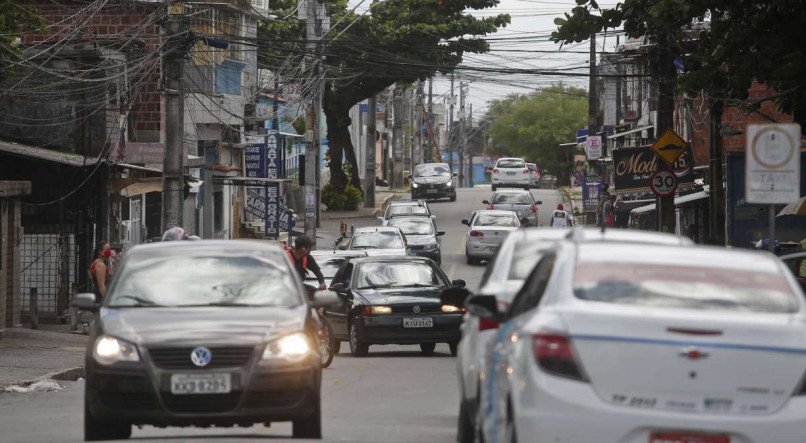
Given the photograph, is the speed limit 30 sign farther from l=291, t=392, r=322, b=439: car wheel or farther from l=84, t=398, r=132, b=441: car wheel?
l=84, t=398, r=132, b=441: car wheel

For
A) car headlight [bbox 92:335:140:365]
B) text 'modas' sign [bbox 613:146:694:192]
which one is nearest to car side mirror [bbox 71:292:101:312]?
car headlight [bbox 92:335:140:365]

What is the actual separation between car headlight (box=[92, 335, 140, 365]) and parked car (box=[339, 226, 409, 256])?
89.8 feet

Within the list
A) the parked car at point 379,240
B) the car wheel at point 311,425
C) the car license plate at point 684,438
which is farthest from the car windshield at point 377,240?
the car license plate at point 684,438

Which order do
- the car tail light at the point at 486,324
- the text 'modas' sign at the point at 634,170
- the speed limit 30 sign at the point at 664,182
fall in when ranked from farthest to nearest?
the text 'modas' sign at the point at 634,170, the speed limit 30 sign at the point at 664,182, the car tail light at the point at 486,324

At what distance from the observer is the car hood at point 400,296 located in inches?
883

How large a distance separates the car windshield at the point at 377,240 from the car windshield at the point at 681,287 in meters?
30.8

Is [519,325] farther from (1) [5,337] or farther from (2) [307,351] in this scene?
(1) [5,337]

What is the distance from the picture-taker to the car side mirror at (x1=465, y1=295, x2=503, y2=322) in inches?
366

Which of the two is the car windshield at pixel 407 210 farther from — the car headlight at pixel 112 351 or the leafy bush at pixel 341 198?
the car headlight at pixel 112 351

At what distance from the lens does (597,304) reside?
7.87 metres

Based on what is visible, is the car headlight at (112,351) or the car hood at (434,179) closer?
Answer: the car headlight at (112,351)

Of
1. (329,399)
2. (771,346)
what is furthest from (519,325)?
(329,399)

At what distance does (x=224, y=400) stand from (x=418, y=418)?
362cm

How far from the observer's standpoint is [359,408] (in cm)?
1509
